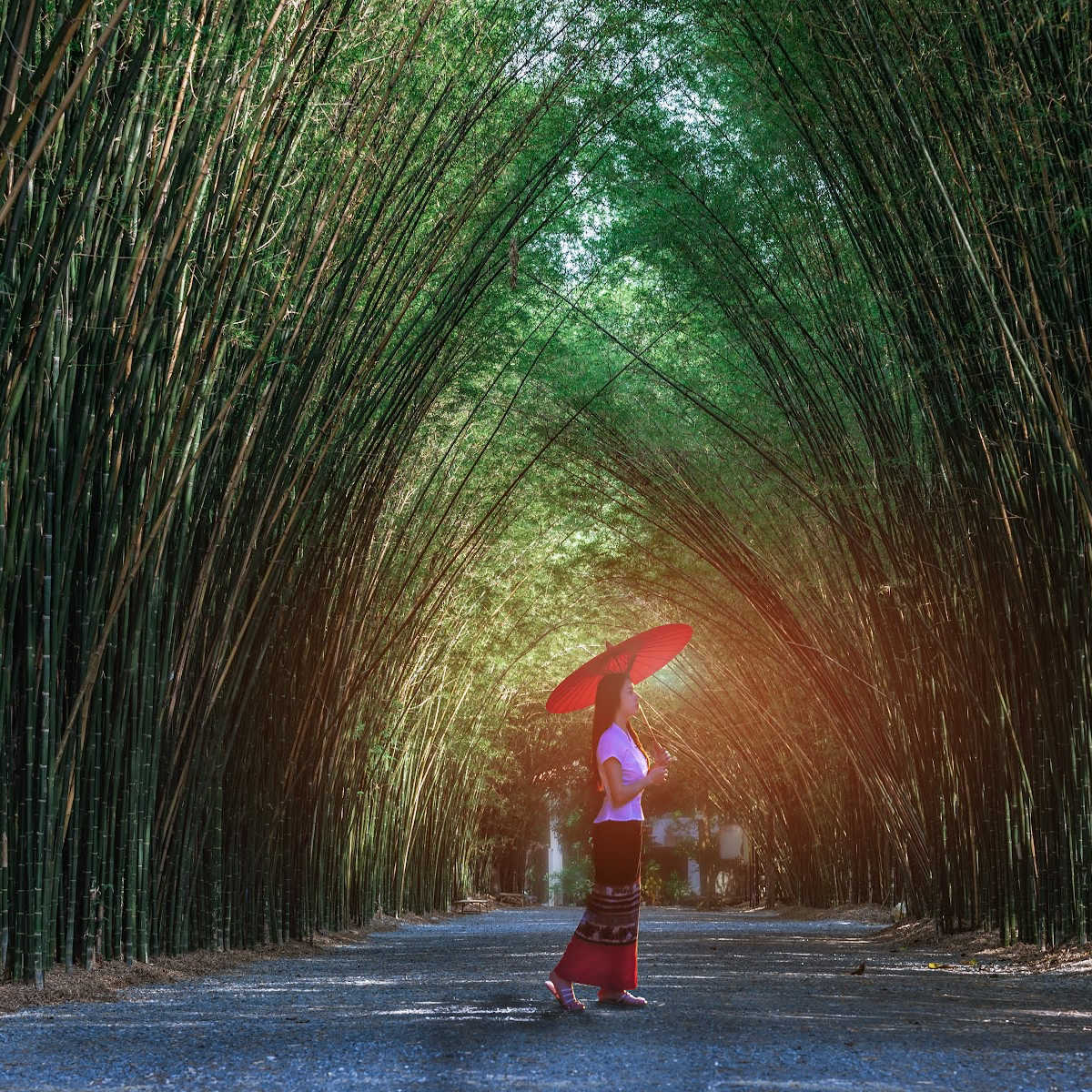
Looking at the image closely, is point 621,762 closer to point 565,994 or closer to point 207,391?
point 565,994

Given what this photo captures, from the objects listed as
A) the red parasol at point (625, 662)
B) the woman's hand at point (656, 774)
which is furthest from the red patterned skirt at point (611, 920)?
the red parasol at point (625, 662)

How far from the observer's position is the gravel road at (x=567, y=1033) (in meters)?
2.32

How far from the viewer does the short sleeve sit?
3418 millimetres

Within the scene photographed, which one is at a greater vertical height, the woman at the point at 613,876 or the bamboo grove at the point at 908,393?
the bamboo grove at the point at 908,393

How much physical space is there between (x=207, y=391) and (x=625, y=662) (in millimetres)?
1516

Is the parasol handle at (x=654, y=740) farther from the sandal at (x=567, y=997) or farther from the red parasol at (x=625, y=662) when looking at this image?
the sandal at (x=567, y=997)

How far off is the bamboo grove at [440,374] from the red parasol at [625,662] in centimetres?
121

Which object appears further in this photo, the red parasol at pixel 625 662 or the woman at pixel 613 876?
the red parasol at pixel 625 662

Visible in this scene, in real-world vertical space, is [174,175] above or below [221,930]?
above

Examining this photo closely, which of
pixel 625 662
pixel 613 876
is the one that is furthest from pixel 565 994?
pixel 625 662

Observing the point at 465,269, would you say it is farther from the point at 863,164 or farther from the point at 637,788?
the point at 637,788

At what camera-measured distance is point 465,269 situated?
5.85 metres

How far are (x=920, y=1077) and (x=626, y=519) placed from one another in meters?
8.05

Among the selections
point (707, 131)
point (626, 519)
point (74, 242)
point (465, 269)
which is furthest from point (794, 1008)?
point (626, 519)
